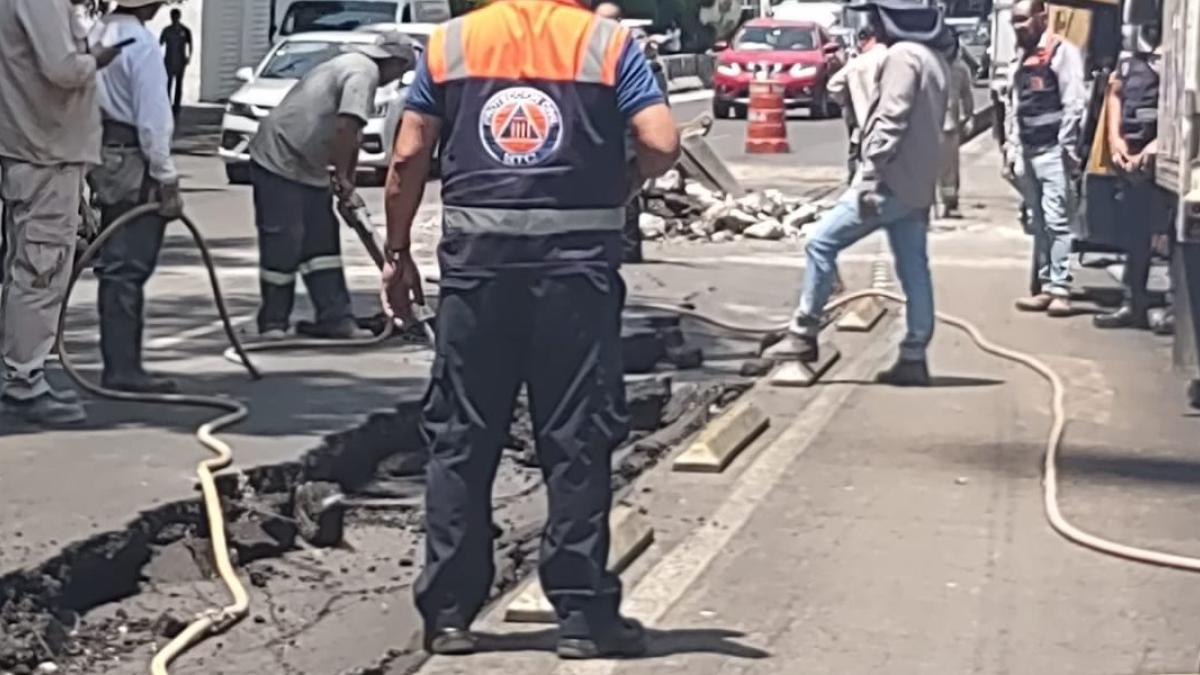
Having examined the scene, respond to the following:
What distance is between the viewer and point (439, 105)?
6281mm

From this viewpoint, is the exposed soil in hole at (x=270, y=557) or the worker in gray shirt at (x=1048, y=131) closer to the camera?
the exposed soil in hole at (x=270, y=557)

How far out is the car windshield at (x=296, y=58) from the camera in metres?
26.4

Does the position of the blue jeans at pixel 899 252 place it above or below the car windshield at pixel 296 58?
above

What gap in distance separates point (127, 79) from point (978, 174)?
20127 mm

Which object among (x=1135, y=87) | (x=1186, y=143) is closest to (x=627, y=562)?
(x=1186, y=143)

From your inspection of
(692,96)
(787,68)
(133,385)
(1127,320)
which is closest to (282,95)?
(1127,320)

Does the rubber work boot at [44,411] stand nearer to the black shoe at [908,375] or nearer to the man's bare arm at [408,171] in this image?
the man's bare arm at [408,171]

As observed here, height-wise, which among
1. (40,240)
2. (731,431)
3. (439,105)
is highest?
(439,105)

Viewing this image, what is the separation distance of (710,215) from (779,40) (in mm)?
23020

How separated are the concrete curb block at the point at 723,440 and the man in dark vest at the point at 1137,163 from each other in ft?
12.5

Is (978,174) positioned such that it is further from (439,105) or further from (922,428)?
(439,105)

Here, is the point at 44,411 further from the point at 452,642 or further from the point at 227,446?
the point at 452,642

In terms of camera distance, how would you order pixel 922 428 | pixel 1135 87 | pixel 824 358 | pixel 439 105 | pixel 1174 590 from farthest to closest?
pixel 1135 87 → pixel 824 358 → pixel 922 428 → pixel 1174 590 → pixel 439 105

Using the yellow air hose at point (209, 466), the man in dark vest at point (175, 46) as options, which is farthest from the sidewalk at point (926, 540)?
the man in dark vest at point (175, 46)
